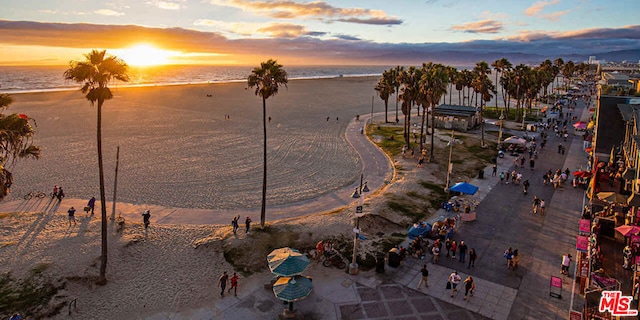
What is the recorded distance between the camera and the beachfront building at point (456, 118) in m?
61.7

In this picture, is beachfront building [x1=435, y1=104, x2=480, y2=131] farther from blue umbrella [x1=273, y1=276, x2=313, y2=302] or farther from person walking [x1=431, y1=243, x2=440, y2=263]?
blue umbrella [x1=273, y1=276, x2=313, y2=302]

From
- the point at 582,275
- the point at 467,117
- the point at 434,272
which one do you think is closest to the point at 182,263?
the point at 434,272

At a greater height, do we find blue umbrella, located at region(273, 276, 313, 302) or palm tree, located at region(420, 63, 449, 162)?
palm tree, located at region(420, 63, 449, 162)

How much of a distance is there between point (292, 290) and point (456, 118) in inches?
2084

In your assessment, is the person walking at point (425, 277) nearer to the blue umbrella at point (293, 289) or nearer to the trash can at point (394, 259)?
the trash can at point (394, 259)

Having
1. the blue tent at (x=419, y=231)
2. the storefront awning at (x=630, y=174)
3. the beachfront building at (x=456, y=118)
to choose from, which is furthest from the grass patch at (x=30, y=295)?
the beachfront building at (x=456, y=118)

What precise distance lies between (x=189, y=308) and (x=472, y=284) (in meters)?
13.3

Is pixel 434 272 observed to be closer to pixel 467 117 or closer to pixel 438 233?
pixel 438 233

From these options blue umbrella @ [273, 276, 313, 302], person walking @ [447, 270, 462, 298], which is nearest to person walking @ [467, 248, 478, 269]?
person walking @ [447, 270, 462, 298]

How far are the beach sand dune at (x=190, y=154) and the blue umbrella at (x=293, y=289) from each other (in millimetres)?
15150

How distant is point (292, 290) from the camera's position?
16391mm

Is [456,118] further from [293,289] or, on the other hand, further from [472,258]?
[293,289]

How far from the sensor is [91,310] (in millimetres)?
17438

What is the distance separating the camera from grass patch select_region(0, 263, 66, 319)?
55.8 feet
